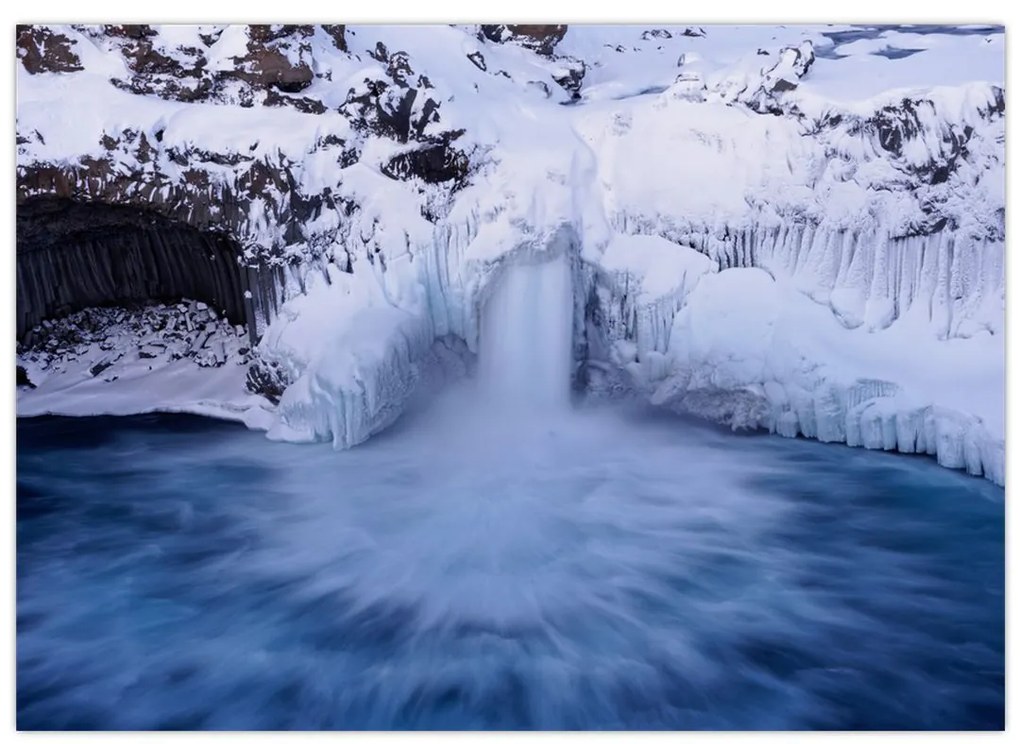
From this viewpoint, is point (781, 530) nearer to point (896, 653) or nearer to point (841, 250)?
point (896, 653)

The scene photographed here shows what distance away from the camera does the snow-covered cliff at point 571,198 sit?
137 inches

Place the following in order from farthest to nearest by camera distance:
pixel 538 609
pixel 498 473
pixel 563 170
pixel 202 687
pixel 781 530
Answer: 1. pixel 563 170
2. pixel 498 473
3. pixel 781 530
4. pixel 538 609
5. pixel 202 687

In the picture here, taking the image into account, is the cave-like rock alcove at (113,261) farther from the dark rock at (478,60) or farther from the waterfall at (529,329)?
the dark rock at (478,60)

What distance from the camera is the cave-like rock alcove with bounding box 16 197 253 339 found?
378 cm

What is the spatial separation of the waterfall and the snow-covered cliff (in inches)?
2.8

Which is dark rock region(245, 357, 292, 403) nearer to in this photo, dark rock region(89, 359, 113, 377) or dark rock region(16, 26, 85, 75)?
dark rock region(89, 359, 113, 377)

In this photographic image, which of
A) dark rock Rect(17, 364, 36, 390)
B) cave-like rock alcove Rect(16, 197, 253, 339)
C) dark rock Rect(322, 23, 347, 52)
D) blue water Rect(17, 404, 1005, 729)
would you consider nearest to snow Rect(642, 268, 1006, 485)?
blue water Rect(17, 404, 1005, 729)

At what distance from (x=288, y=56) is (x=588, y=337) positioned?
176 cm

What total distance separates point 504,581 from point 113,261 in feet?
8.21

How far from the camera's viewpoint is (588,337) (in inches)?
159

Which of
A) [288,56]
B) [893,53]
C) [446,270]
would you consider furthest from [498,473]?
[893,53]

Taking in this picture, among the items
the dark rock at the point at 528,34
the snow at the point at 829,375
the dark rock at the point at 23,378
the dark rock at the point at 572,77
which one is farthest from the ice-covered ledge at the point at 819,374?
the dark rock at the point at 23,378

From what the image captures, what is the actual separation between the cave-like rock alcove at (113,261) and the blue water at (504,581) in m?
0.66

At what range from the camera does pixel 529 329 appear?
13.0 feet
